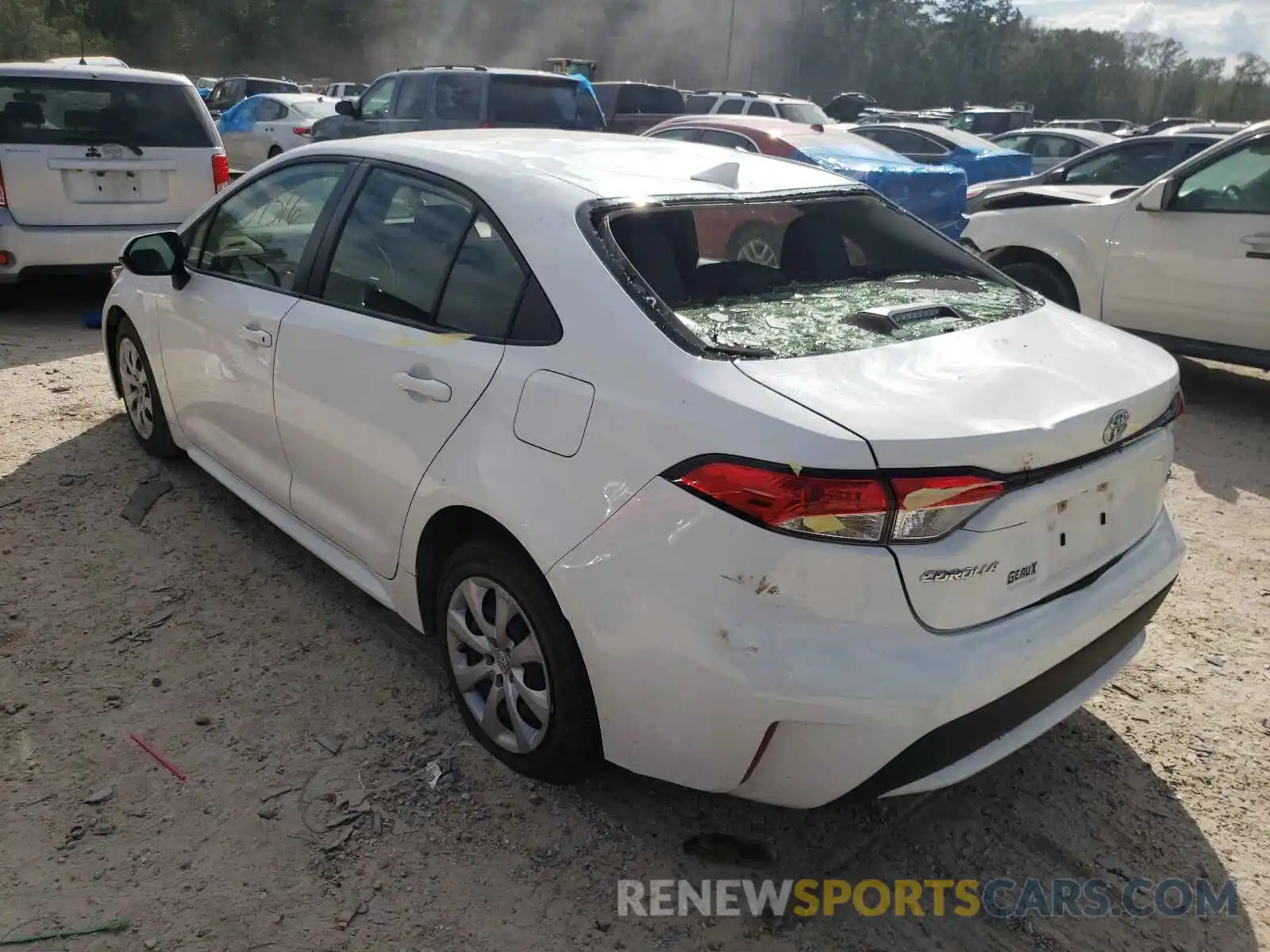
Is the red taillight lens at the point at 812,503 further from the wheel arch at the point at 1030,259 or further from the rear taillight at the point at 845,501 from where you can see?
the wheel arch at the point at 1030,259

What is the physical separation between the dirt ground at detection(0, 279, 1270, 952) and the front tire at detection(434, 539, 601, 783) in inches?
5.6

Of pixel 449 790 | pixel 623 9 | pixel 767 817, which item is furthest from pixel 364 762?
pixel 623 9

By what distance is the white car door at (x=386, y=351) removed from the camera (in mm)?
2688

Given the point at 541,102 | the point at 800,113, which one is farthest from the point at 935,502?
the point at 800,113

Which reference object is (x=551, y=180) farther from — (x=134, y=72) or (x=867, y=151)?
(x=867, y=151)

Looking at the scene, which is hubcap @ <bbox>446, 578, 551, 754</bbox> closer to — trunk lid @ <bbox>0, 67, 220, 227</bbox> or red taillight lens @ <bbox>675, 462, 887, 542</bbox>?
red taillight lens @ <bbox>675, 462, 887, 542</bbox>

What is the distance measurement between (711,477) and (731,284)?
2.96 ft

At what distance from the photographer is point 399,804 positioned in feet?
8.80

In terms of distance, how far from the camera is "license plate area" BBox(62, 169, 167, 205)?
268 inches

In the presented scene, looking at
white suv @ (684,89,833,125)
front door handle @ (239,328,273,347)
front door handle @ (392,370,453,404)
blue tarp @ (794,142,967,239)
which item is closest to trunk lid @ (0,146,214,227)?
front door handle @ (239,328,273,347)

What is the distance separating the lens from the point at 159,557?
12.9 ft

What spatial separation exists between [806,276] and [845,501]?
1.17 meters

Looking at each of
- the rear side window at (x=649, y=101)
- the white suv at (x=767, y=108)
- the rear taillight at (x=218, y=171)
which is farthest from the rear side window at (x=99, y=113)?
the white suv at (x=767, y=108)

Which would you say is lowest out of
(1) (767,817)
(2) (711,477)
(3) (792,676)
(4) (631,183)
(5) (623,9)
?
(1) (767,817)
